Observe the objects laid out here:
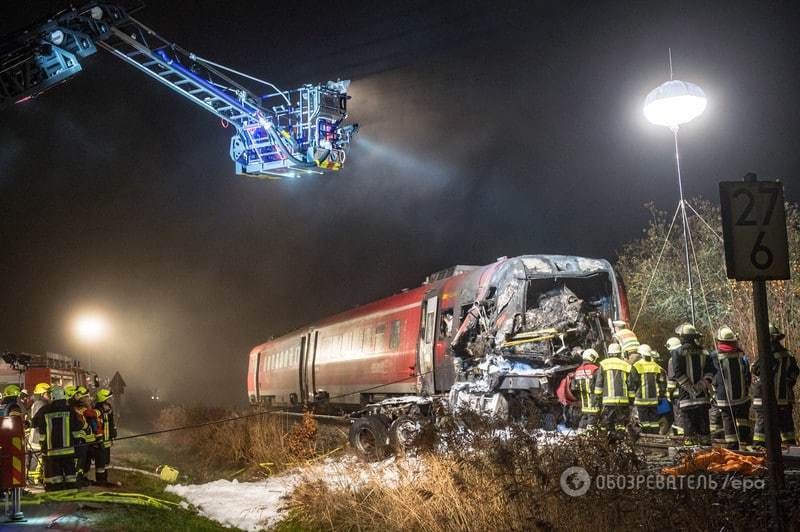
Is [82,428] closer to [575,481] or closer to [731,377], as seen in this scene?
[575,481]

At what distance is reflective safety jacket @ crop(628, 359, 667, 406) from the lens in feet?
33.3

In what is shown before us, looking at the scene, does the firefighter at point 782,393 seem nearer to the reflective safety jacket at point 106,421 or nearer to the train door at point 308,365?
the reflective safety jacket at point 106,421

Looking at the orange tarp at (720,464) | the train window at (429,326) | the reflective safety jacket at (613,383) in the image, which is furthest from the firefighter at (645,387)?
the train window at (429,326)

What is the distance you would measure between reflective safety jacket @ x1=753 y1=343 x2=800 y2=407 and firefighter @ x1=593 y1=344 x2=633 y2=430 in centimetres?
162

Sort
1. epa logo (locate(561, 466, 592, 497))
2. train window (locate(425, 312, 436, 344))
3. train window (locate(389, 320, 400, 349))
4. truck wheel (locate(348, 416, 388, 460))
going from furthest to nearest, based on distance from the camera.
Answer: train window (locate(389, 320, 400, 349)) → train window (locate(425, 312, 436, 344)) → truck wheel (locate(348, 416, 388, 460)) → epa logo (locate(561, 466, 592, 497))

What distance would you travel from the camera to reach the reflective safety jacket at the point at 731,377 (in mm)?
9117

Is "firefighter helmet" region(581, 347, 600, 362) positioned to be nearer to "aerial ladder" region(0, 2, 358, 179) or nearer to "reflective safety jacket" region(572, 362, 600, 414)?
"reflective safety jacket" region(572, 362, 600, 414)

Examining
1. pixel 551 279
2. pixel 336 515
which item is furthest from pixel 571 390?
pixel 336 515

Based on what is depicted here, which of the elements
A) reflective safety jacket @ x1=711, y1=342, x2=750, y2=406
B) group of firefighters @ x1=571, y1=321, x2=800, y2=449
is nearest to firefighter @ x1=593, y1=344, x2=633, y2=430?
group of firefighters @ x1=571, y1=321, x2=800, y2=449

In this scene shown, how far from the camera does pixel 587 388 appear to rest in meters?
10.2

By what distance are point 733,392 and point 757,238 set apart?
4.85m

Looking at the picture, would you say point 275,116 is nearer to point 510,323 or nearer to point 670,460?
point 510,323

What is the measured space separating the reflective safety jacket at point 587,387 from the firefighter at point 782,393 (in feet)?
6.62

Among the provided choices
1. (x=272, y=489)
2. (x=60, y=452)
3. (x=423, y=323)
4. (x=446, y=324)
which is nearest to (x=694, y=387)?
(x=446, y=324)
